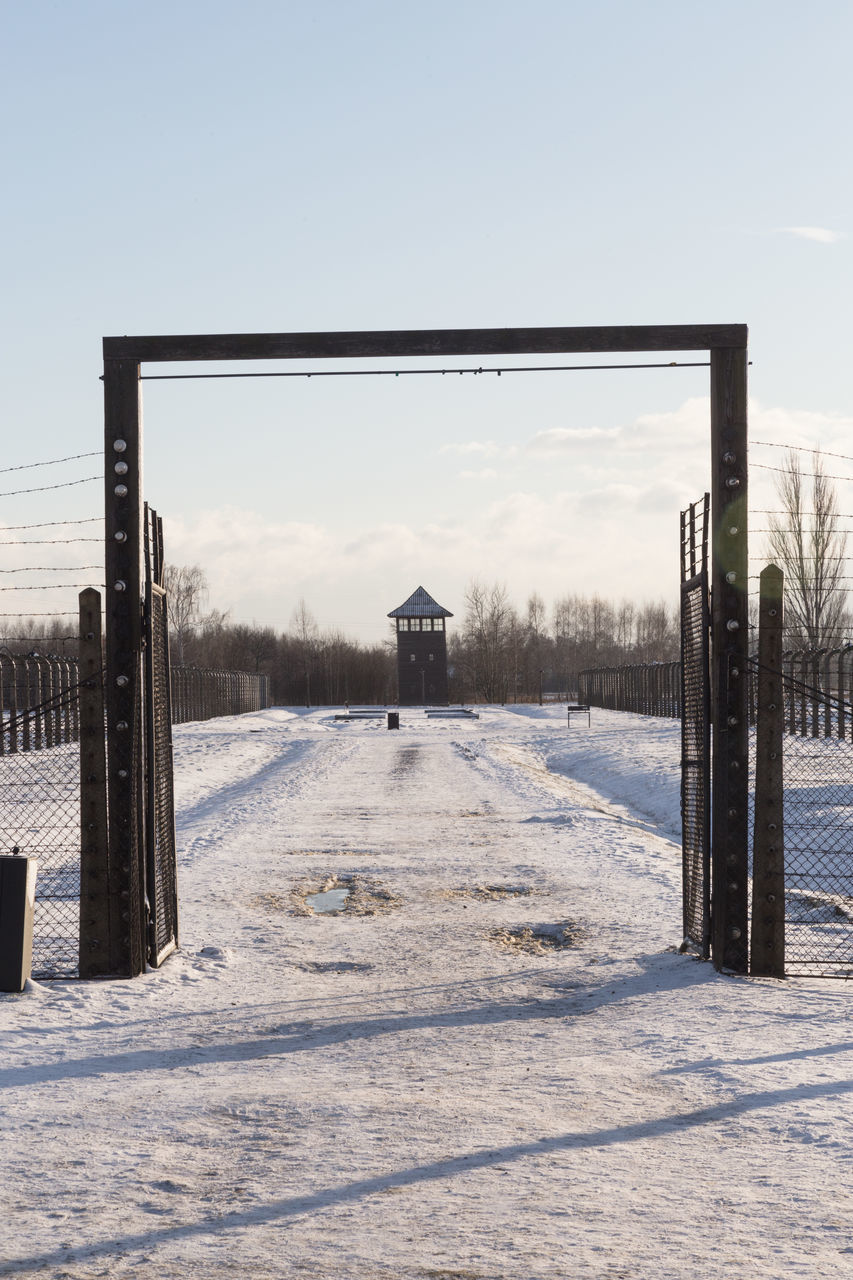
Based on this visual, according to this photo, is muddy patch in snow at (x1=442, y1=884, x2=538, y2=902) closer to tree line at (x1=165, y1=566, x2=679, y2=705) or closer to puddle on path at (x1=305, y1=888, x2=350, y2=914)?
puddle on path at (x1=305, y1=888, x2=350, y2=914)

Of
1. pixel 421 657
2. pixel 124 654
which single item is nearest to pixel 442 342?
pixel 124 654

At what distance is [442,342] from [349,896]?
543 centimetres

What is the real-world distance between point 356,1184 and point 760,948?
4277 millimetres

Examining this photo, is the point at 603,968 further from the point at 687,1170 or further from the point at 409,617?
the point at 409,617

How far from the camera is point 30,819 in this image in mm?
17359

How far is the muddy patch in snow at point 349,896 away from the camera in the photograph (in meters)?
10.7

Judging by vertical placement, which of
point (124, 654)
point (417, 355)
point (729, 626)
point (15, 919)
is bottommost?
point (15, 919)

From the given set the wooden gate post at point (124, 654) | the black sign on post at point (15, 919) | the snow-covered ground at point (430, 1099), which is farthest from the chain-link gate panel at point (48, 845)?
the snow-covered ground at point (430, 1099)

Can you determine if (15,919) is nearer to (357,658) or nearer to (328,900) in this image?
(328,900)

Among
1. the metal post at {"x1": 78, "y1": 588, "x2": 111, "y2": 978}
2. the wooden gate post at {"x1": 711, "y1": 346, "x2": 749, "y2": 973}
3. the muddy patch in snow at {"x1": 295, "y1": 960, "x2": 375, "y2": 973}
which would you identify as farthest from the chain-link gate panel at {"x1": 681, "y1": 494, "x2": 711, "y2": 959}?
the metal post at {"x1": 78, "y1": 588, "x2": 111, "y2": 978}

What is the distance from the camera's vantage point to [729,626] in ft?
27.4

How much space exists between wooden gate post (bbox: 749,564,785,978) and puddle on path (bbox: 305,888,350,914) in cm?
410

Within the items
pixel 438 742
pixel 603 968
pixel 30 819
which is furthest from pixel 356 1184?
pixel 438 742

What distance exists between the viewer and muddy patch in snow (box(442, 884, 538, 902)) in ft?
37.3
